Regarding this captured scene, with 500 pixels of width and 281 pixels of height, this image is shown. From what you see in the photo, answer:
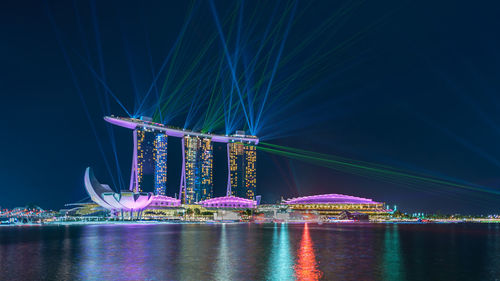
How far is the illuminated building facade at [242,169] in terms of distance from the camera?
550ft

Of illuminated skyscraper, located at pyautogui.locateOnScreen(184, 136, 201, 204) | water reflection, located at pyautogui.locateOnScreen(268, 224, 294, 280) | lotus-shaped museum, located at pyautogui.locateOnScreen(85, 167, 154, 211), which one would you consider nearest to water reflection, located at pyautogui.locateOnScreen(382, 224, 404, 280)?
water reflection, located at pyautogui.locateOnScreen(268, 224, 294, 280)

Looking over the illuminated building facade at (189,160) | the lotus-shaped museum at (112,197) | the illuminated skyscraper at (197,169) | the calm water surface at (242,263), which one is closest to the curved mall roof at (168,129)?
the illuminated building facade at (189,160)

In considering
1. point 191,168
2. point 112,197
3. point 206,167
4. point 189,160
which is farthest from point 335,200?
point 112,197

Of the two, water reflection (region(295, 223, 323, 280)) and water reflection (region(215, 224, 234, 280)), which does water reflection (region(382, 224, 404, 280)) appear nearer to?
water reflection (region(295, 223, 323, 280))

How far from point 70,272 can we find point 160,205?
4473 inches

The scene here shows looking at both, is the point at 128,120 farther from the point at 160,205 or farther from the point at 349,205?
the point at 349,205

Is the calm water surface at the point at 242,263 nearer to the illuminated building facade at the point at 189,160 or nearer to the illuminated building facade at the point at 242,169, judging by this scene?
the illuminated building facade at the point at 189,160

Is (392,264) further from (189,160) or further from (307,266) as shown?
(189,160)

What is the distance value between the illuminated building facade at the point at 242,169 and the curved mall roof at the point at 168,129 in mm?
2766

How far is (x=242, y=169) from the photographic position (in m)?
169

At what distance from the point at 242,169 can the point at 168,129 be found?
41.3 metres

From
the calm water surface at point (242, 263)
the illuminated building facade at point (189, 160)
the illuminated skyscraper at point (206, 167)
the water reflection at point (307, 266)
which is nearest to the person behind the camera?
A: the water reflection at point (307, 266)

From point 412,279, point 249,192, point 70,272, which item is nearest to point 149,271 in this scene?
point 70,272

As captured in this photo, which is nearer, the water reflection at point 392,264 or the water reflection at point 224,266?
the water reflection at point 224,266
